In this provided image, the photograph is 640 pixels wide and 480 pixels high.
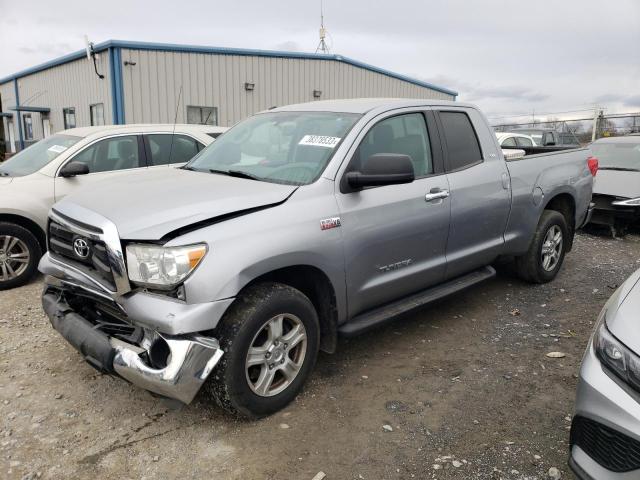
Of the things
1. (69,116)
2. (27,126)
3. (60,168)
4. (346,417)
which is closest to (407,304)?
(346,417)

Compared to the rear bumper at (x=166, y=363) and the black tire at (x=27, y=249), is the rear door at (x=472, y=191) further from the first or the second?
the black tire at (x=27, y=249)

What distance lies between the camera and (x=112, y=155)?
6172 mm

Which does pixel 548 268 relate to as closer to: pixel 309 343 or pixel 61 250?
pixel 309 343

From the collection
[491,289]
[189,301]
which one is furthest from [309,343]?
[491,289]

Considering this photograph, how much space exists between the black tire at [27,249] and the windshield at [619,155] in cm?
861

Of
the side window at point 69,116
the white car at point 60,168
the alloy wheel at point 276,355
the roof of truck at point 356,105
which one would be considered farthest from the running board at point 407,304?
the side window at point 69,116

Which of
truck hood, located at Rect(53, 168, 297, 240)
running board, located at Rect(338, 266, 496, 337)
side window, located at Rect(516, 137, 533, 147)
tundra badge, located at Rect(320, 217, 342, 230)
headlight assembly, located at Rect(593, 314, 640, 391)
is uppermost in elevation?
truck hood, located at Rect(53, 168, 297, 240)

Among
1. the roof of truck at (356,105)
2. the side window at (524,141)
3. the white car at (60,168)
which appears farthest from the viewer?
the side window at (524,141)

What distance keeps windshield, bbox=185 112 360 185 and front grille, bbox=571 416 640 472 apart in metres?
2.01

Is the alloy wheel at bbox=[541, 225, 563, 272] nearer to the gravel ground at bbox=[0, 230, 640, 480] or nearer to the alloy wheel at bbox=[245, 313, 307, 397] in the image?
the gravel ground at bbox=[0, 230, 640, 480]

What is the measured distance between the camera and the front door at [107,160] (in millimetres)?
5777

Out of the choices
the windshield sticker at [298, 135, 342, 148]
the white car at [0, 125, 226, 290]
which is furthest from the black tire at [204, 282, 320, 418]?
the white car at [0, 125, 226, 290]

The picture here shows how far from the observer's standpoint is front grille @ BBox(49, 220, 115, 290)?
2920 millimetres

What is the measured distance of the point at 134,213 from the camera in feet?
9.63
